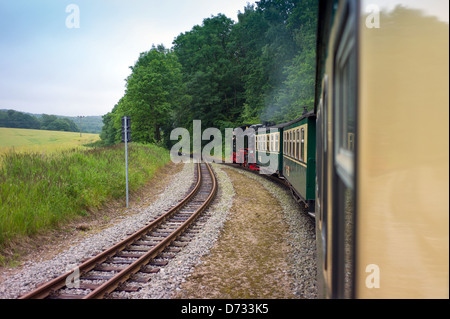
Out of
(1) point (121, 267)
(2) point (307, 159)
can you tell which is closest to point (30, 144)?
(1) point (121, 267)

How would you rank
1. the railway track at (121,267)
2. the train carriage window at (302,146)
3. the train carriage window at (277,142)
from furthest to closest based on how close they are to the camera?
the train carriage window at (277,142) → the train carriage window at (302,146) → the railway track at (121,267)

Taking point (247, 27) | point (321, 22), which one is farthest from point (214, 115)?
point (321, 22)

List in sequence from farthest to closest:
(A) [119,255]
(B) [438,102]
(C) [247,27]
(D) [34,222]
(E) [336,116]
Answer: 1. (C) [247,27]
2. (D) [34,222]
3. (A) [119,255]
4. (E) [336,116]
5. (B) [438,102]

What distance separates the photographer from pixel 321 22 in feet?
7.54

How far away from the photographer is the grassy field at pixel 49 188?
22.3 feet

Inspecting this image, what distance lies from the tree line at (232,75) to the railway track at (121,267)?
17.3 m

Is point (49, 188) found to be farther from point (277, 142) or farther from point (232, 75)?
point (232, 75)

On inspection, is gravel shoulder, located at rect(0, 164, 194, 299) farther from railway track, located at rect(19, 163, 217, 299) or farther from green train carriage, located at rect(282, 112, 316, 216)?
green train carriage, located at rect(282, 112, 316, 216)

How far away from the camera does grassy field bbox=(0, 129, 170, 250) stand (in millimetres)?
6785

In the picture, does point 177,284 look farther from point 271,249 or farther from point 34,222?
point 34,222

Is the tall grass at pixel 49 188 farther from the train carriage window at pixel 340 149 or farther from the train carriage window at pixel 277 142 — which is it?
the train carriage window at pixel 340 149

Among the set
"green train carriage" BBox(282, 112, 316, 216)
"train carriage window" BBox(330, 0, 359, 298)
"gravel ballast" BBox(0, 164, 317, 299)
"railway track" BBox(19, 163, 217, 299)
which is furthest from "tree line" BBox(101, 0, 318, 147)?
"train carriage window" BBox(330, 0, 359, 298)

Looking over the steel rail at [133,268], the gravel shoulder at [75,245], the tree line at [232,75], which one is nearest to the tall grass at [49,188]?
the gravel shoulder at [75,245]
